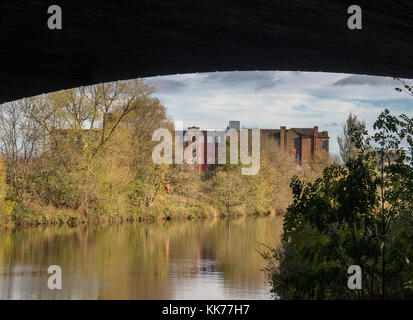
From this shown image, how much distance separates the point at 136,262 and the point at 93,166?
10.6 metres

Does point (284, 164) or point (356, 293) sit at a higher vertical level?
Answer: point (284, 164)

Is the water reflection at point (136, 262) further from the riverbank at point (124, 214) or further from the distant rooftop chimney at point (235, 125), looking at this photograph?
the distant rooftop chimney at point (235, 125)

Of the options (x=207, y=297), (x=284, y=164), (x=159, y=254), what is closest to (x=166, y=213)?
(x=159, y=254)

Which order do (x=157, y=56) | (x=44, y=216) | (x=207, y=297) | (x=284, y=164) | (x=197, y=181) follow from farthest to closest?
(x=284, y=164)
(x=197, y=181)
(x=44, y=216)
(x=207, y=297)
(x=157, y=56)

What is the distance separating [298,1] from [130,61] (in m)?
4.27

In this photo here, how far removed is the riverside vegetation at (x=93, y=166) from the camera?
26.4 m

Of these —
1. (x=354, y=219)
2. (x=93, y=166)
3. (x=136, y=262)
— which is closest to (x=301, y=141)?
(x=93, y=166)

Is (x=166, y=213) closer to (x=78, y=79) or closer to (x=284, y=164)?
(x=284, y=164)

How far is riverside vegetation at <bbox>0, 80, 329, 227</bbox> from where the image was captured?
26.4 meters

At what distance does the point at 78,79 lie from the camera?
11.5 meters

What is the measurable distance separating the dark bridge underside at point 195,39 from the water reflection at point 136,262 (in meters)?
→ 5.96

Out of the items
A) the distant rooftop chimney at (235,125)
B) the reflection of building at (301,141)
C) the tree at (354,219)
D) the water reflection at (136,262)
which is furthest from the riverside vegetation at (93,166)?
the reflection of building at (301,141)

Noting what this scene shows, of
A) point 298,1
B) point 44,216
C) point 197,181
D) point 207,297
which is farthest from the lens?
point 197,181

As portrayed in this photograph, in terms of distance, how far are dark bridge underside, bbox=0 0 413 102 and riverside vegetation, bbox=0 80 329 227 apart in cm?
1543
